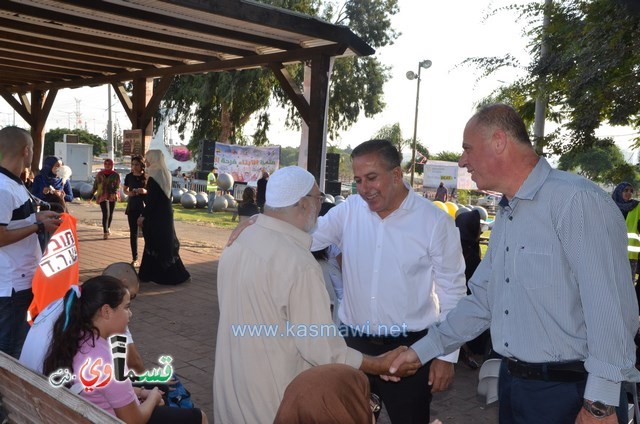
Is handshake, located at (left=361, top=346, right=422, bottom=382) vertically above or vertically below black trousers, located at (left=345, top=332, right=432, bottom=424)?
above

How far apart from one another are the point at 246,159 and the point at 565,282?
2311 centimetres

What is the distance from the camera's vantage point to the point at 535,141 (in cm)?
721

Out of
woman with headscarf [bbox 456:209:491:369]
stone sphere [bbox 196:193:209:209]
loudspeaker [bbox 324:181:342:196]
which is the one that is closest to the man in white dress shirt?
woman with headscarf [bbox 456:209:491:369]

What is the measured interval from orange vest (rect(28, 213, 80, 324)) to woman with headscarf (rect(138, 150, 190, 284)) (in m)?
4.22

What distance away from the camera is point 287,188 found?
2562 millimetres

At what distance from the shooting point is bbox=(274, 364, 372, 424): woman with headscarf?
5.61ft

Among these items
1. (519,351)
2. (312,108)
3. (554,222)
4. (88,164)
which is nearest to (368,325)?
(519,351)

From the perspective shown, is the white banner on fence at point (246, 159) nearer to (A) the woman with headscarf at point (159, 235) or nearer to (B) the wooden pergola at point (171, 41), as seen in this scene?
(B) the wooden pergola at point (171, 41)

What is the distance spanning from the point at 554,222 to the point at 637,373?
596mm

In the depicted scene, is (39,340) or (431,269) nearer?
(39,340)

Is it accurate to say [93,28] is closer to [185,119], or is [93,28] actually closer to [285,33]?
[285,33]

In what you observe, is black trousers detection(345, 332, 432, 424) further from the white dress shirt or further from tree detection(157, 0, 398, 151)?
tree detection(157, 0, 398, 151)

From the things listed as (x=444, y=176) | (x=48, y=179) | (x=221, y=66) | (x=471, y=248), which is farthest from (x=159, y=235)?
(x=444, y=176)

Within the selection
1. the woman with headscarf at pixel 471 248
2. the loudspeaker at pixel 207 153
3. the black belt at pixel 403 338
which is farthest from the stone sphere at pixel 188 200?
the black belt at pixel 403 338
